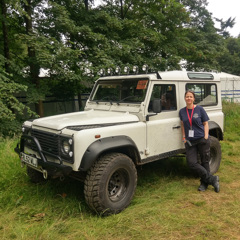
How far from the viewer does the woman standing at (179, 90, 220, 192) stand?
4.01 metres

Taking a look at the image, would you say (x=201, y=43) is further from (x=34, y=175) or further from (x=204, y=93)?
(x=34, y=175)

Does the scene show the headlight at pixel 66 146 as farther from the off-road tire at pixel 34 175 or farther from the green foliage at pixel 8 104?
the green foliage at pixel 8 104

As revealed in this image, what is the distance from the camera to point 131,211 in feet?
11.1

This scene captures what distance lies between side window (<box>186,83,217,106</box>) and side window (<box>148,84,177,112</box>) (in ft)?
1.46

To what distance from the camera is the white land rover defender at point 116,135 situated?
3137 mm

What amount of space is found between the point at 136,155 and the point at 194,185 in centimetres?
149

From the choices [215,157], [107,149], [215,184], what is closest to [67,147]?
[107,149]

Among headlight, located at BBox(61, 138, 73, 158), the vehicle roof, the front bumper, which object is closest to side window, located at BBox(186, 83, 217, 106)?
the vehicle roof

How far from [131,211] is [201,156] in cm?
165

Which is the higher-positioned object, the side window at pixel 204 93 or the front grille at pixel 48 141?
the side window at pixel 204 93

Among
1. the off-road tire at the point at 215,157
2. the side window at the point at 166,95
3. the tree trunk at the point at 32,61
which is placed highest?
the tree trunk at the point at 32,61

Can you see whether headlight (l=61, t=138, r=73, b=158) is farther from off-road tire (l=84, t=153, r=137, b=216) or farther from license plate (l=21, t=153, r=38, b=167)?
license plate (l=21, t=153, r=38, b=167)

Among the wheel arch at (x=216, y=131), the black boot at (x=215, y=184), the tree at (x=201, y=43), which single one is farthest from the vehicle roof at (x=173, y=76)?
the tree at (x=201, y=43)

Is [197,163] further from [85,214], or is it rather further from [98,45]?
[98,45]
